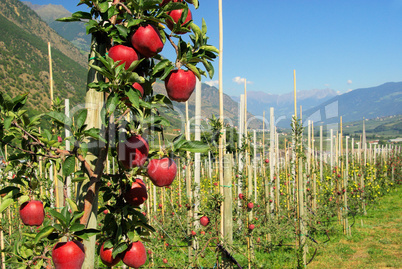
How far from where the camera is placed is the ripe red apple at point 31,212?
0.97 meters

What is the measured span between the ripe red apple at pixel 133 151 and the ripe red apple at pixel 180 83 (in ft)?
0.50

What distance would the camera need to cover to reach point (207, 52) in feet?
2.67

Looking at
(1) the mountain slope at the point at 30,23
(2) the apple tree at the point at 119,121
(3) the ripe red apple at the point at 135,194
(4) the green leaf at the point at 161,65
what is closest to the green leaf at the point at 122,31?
(2) the apple tree at the point at 119,121

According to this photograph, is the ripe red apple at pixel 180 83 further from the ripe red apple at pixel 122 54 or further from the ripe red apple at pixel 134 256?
the ripe red apple at pixel 134 256

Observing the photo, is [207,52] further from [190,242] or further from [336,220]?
[336,220]

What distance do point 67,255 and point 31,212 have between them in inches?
15.7

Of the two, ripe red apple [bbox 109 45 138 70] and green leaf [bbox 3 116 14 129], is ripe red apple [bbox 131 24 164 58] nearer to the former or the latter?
ripe red apple [bbox 109 45 138 70]

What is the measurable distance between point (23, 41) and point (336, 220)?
64.0m

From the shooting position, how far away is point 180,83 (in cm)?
78

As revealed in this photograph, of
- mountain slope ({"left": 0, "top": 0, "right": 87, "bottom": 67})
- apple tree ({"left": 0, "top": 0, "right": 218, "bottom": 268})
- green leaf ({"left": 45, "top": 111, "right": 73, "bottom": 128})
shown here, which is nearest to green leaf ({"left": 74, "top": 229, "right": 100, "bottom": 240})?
apple tree ({"left": 0, "top": 0, "right": 218, "bottom": 268})

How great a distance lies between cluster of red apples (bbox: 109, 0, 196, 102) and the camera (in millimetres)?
732

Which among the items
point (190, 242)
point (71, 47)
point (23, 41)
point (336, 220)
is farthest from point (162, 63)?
point (71, 47)

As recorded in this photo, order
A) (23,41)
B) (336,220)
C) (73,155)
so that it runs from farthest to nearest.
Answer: (23,41) → (336,220) → (73,155)

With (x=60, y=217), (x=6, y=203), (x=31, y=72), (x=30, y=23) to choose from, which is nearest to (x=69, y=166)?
(x=60, y=217)
